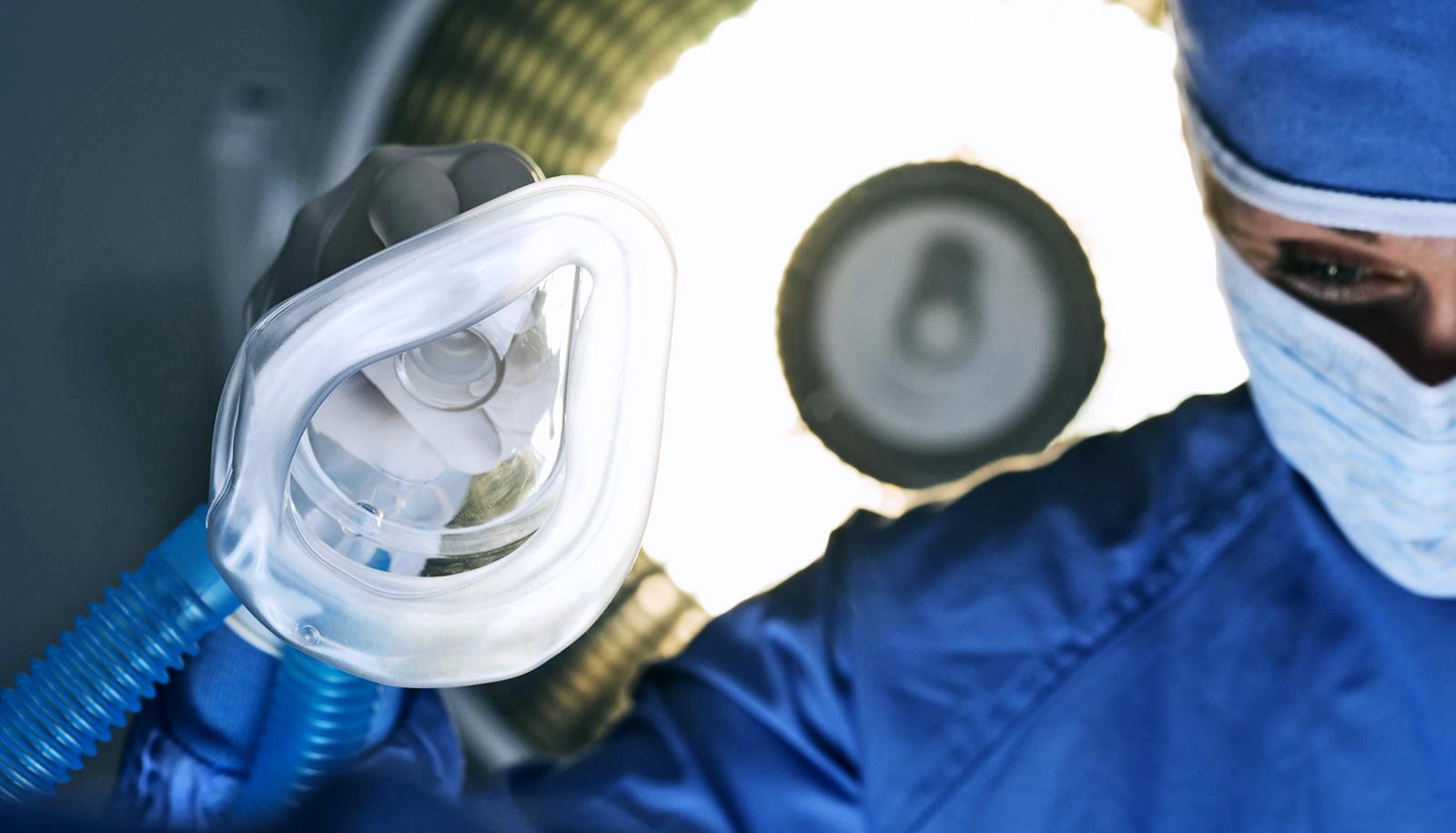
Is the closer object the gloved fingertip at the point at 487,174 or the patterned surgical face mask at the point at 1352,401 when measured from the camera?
the gloved fingertip at the point at 487,174

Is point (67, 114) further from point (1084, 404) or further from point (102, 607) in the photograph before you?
point (1084, 404)

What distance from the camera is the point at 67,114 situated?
761 millimetres

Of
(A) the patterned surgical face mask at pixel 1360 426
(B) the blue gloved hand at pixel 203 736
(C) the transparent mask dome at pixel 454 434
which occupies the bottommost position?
(A) the patterned surgical face mask at pixel 1360 426

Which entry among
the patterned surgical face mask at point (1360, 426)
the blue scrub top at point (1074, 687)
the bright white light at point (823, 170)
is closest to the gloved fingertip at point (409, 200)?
the bright white light at point (823, 170)

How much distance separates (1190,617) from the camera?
998mm

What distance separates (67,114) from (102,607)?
299mm

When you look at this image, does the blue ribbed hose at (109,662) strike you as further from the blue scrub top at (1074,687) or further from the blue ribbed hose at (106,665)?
the blue scrub top at (1074,687)

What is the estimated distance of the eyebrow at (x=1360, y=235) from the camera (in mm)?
875

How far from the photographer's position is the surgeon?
88cm

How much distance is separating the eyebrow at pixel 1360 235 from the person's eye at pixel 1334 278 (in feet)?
0.10

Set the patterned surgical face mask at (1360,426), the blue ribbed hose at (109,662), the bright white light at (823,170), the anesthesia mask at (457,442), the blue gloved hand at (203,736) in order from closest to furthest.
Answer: the anesthesia mask at (457,442) < the blue ribbed hose at (109,662) < the blue gloved hand at (203,736) < the patterned surgical face mask at (1360,426) < the bright white light at (823,170)

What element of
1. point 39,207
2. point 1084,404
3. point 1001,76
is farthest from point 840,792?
point 39,207

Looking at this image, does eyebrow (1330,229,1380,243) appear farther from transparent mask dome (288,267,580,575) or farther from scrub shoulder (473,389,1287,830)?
transparent mask dome (288,267,580,575)

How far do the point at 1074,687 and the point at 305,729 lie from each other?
1.81 ft
